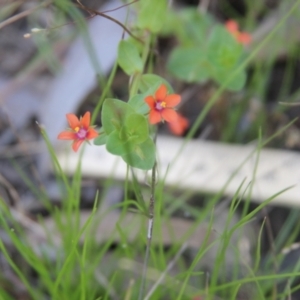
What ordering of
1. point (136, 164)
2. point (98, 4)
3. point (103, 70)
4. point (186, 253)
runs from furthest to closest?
1. point (98, 4)
2. point (103, 70)
3. point (186, 253)
4. point (136, 164)

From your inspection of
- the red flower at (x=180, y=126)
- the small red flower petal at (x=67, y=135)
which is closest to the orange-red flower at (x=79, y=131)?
the small red flower petal at (x=67, y=135)

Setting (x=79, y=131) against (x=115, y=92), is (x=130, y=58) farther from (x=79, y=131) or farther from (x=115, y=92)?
(x=115, y=92)

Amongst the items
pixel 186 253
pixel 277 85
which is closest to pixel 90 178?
Answer: pixel 186 253

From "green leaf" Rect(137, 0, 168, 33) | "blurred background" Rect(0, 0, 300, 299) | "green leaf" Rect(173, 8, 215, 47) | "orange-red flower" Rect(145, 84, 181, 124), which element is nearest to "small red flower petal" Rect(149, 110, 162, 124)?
"orange-red flower" Rect(145, 84, 181, 124)

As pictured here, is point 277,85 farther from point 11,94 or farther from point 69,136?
point 69,136

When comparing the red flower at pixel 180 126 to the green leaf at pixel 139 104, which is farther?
the red flower at pixel 180 126

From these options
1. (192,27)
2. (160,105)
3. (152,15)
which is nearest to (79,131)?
(160,105)

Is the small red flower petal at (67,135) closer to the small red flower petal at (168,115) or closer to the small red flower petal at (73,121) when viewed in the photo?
the small red flower petal at (73,121)
